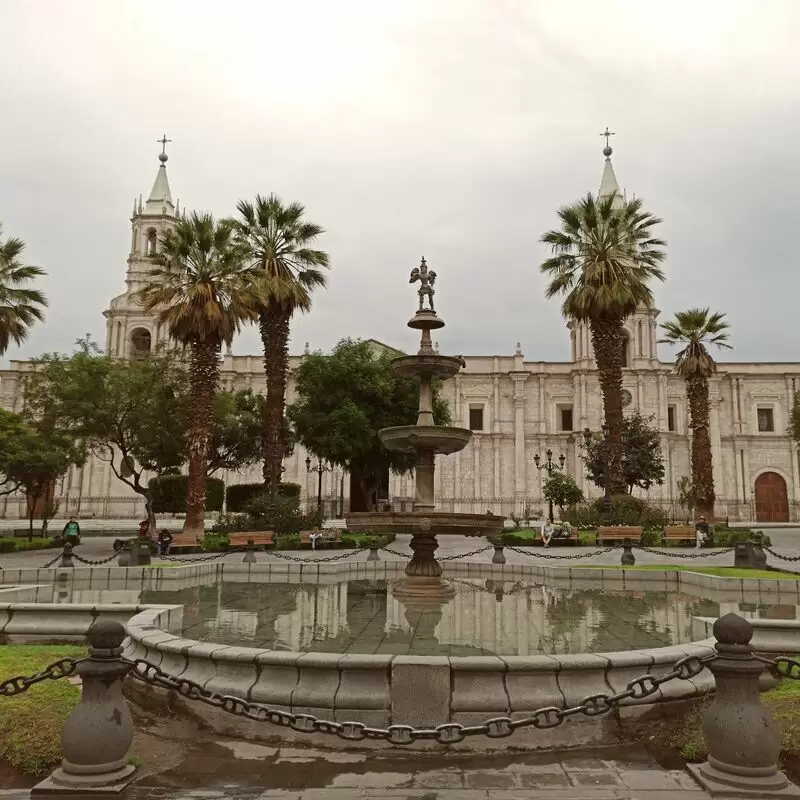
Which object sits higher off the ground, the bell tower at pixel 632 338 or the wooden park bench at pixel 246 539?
the bell tower at pixel 632 338

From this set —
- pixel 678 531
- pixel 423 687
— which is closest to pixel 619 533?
pixel 678 531

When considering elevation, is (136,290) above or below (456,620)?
above

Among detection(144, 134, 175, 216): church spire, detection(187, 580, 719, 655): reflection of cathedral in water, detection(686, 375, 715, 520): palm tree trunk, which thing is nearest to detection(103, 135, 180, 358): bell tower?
detection(144, 134, 175, 216): church spire

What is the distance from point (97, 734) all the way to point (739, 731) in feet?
11.5

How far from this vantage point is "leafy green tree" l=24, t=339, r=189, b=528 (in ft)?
72.8

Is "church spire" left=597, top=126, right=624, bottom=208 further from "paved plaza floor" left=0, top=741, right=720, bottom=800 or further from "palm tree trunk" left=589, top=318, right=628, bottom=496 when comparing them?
"paved plaza floor" left=0, top=741, right=720, bottom=800

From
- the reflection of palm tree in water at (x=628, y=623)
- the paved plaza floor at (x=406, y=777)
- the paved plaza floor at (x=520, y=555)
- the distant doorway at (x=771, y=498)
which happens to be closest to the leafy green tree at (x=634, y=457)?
the paved plaza floor at (x=520, y=555)

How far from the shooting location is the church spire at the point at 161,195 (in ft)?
145

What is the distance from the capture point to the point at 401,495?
4394 centimetres

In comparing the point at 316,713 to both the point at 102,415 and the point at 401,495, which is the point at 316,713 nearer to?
the point at 102,415

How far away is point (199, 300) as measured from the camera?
2036 centimetres

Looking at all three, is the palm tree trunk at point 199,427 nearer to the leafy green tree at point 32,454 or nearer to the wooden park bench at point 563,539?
the leafy green tree at point 32,454

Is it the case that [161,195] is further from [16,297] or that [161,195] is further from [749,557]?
[749,557]

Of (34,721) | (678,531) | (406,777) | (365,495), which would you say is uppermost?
(365,495)
